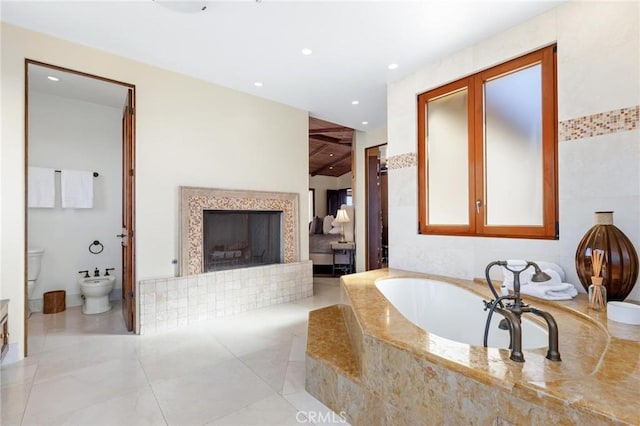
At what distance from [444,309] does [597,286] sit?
Answer: 3.30ft

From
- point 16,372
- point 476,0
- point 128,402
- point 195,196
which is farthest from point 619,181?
point 16,372

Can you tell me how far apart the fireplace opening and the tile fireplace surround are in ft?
0.37

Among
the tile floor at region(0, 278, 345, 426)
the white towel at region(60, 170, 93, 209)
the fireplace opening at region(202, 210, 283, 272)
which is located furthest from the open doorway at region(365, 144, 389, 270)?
the white towel at region(60, 170, 93, 209)

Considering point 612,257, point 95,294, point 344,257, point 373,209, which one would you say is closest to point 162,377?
point 95,294

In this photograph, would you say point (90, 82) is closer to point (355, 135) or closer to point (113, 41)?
point (113, 41)

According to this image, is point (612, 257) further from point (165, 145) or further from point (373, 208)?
point (373, 208)

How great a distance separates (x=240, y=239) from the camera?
146 inches

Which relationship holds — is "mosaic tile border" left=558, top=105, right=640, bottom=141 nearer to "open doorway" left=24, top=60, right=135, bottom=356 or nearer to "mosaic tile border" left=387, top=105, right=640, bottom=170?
"mosaic tile border" left=387, top=105, right=640, bottom=170

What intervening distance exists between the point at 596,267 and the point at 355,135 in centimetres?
440

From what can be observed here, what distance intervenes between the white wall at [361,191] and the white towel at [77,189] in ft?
13.4

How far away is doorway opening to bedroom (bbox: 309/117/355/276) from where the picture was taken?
5809 millimetres

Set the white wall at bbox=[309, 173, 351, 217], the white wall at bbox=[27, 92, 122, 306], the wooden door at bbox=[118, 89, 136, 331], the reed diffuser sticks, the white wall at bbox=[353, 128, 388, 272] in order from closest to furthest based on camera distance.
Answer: the reed diffuser sticks
the wooden door at bbox=[118, 89, 136, 331]
the white wall at bbox=[27, 92, 122, 306]
the white wall at bbox=[353, 128, 388, 272]
the white wall at bbox=[309, 173, 351, 217]
